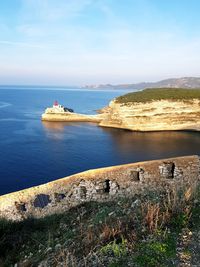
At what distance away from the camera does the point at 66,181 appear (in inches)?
720

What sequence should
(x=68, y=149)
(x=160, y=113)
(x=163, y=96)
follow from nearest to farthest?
(x=68, y=149) < (x=160, y=113) < (x=163, y=96)

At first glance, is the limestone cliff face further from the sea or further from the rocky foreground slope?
the sea

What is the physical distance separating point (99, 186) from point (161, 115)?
58.1 m

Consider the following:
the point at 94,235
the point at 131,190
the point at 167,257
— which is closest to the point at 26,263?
the point at 94,235

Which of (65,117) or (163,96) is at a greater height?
(163,96)

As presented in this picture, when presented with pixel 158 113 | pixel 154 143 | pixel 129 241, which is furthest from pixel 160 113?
pixel 129 241

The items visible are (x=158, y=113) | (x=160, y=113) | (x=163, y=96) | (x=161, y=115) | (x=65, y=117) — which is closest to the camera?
(x=161, y=115)

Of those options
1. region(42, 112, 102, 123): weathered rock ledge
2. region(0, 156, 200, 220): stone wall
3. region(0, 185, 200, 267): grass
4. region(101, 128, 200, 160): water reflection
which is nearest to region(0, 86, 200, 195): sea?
region(101, 128, 200, 160): water reflection

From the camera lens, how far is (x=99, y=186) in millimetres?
17172

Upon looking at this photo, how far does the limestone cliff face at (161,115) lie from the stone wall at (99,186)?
55742 millimetres

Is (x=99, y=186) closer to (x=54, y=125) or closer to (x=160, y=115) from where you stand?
(x=160, y=115)

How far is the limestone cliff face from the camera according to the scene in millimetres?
72500

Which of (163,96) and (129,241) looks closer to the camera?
(129,241)

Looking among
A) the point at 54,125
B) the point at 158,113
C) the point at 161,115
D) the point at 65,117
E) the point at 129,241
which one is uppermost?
the point at 129,241
